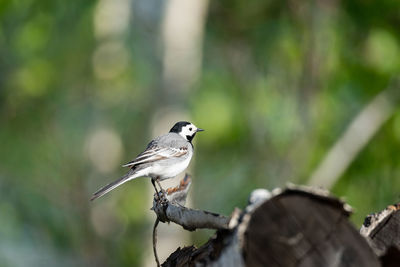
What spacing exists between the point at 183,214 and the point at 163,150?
2.60m

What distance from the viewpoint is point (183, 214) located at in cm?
361

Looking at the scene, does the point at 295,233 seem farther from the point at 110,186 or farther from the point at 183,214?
the point at 110,186

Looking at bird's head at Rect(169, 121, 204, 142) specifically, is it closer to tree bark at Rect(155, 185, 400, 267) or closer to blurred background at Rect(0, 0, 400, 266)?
tree bark at Rect(155, 185, 400, 267)

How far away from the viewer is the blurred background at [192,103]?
52.5 ft

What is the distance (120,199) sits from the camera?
20516 mm

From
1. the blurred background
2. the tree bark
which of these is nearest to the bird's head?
the tree bark

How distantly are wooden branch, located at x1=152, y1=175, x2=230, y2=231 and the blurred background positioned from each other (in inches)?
359

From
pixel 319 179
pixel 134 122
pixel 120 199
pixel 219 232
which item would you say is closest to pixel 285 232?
pixel 219 232

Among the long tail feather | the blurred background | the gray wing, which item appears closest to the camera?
the long tail feather

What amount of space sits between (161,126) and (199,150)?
8013mm

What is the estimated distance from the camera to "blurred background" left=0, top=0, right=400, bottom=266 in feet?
52.5

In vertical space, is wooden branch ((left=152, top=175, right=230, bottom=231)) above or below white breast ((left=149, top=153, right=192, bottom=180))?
below

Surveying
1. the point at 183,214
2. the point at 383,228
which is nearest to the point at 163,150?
the point at 183,214

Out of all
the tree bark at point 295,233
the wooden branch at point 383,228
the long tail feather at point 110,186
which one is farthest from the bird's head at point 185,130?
the tree bark at point 295,233
